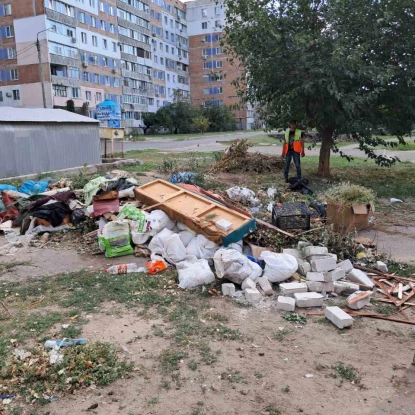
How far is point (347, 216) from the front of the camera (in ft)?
22.4

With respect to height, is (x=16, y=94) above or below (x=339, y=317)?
above

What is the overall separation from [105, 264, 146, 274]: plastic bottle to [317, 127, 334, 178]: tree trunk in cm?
858

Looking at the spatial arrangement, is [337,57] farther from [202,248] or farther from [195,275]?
[195,275]

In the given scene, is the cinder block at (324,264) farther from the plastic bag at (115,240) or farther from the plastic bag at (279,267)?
the plastic bag at (115,240)

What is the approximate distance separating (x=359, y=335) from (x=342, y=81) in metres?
7.95

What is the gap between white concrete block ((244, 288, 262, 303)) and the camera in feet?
14.5

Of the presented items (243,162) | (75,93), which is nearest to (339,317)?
(243,162)

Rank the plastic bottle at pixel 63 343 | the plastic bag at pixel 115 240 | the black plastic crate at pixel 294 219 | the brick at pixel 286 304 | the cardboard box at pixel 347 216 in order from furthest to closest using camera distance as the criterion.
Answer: the cardboard box at pixel 347 216
the black plastic crate at pixel 294 219
the plastic bag at pixel 115 240
the brick at pixel 286 304
the plastic bottle at pixel 63 343

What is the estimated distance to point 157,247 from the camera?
5.67m

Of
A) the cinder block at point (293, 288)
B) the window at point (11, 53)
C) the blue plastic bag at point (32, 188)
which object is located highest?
the window at point (11, 53)

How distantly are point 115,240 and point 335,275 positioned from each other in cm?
296

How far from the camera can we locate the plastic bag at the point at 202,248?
540 centimetres

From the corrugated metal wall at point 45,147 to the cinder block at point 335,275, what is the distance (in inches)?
374

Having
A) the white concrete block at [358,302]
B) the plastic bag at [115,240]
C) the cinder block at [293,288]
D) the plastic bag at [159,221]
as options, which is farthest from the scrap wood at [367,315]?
the plastic bag at [115,240]
